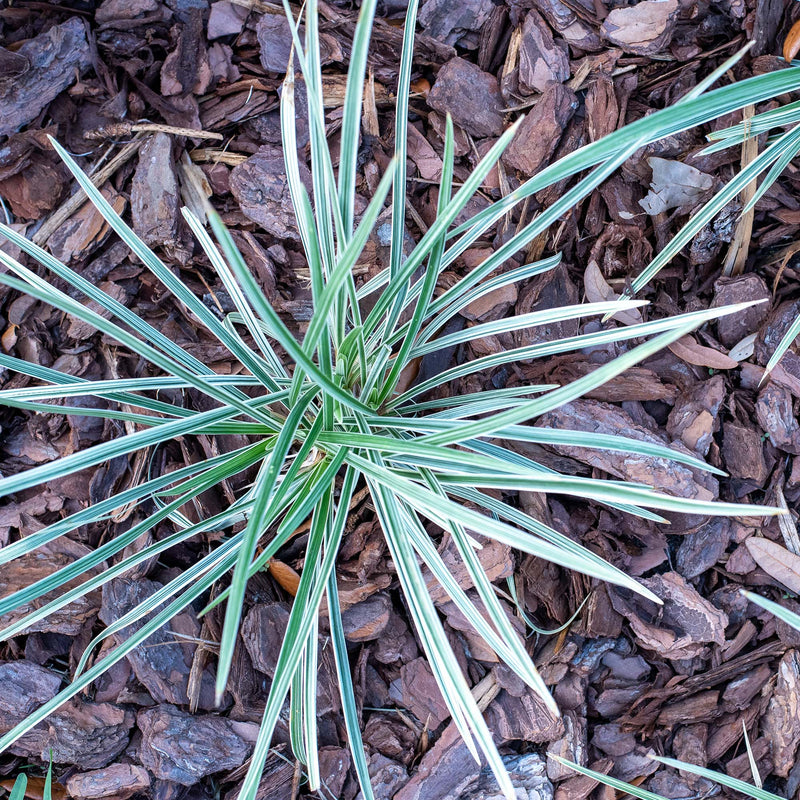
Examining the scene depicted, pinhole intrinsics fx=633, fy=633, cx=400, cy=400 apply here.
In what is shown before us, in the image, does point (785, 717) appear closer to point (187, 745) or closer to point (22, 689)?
point (187, 745)

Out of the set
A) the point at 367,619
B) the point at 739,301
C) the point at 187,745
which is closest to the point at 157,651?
the point at 187,745

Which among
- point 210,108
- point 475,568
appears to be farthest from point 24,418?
A: point 475,568

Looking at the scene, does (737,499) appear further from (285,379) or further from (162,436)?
(162,436)

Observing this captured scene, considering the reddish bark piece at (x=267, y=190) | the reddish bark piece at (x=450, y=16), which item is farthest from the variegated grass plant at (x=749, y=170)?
the reddish bark piece at (x=267, y=190)

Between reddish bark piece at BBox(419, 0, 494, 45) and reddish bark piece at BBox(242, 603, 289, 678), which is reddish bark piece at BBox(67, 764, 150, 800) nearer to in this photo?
reddish bark piece at BBox(242, 603, 289, 678)

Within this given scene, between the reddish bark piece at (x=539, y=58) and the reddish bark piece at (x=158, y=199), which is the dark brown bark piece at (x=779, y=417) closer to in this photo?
the reddish bark piece at (x=539, y=58)
